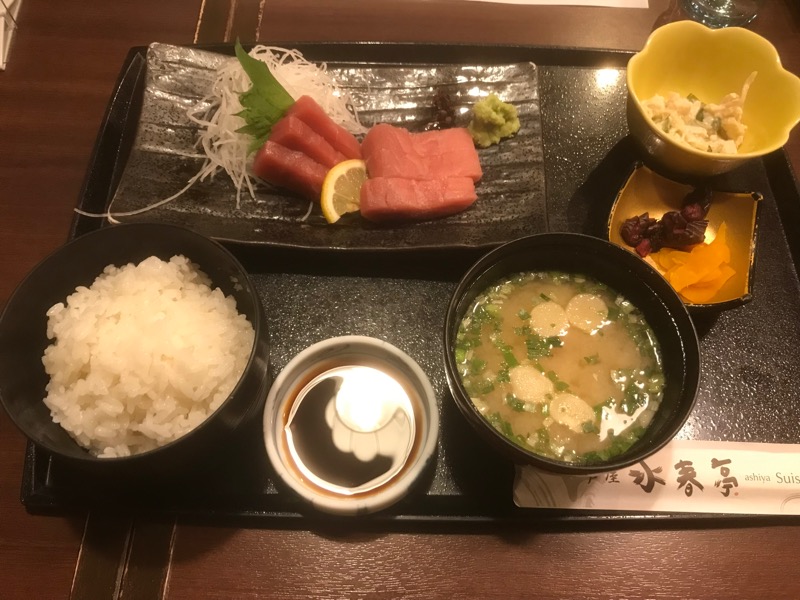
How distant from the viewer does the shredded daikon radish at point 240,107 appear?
201cm

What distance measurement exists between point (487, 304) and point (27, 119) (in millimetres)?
1862

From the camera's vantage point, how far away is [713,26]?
2551mm

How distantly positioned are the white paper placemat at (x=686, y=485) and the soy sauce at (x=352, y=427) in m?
0.34

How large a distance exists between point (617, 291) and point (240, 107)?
4.97ft

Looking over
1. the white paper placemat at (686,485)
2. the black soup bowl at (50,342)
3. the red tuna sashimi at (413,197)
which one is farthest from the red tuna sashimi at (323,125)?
the white paper placemat at (686,485)

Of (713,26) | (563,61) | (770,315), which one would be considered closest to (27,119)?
(563,61)

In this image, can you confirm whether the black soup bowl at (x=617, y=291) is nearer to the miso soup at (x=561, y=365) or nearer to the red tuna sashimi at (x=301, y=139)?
the miso soup at (x=561, y=365)

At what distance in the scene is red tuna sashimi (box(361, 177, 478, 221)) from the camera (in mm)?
1859

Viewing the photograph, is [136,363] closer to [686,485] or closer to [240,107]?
[240,107]

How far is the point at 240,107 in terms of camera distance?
2.15 metres

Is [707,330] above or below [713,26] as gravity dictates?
below

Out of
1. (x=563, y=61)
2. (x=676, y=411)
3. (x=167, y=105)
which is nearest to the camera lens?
(x=676, y=411)

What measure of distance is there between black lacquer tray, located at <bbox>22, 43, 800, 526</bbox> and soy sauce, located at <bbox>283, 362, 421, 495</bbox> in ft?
0.33

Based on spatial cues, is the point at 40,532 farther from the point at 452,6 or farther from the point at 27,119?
the point at 452,6
